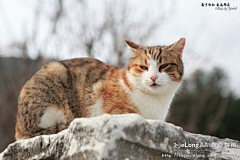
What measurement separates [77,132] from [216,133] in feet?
36.0

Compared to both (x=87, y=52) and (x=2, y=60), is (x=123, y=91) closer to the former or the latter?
(x=87, y=52)

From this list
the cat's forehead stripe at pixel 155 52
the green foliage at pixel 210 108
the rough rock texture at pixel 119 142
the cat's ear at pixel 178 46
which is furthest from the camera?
the green foliage at pixel 210 108

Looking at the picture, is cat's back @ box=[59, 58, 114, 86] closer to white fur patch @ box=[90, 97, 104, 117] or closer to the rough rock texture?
white fur patch @ box=[90, 97, 104, 117]

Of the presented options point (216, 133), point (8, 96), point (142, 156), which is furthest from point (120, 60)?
point (142, 156)

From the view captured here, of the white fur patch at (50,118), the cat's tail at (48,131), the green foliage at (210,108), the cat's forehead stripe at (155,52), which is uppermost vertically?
the cat's forehead stripe at (155,52)

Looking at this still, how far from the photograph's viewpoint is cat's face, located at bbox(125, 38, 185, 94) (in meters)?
3.36

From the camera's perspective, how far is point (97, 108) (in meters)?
3.57

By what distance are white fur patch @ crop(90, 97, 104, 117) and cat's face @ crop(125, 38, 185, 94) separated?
0.49 m

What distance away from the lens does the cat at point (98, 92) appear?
3.33 metres

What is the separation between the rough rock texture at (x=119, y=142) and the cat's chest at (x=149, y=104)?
3.48 ft

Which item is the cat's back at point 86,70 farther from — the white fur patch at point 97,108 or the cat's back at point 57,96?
the white fur patch at point 97,108

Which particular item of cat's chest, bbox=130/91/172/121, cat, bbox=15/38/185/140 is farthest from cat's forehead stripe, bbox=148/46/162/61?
cat's chest, bbox=130/91/172/121

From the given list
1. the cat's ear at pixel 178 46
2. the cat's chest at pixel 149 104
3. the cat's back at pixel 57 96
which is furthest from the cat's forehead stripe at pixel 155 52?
the cat's back at pixel 57 96

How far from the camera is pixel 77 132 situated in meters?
1.98
